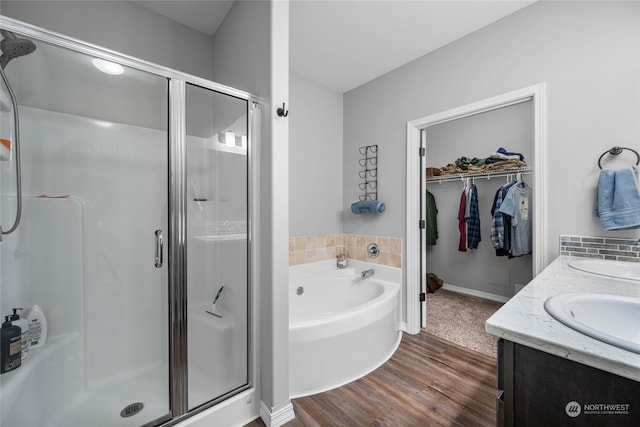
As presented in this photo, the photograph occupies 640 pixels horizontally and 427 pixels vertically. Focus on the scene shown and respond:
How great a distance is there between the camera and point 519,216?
2740mm

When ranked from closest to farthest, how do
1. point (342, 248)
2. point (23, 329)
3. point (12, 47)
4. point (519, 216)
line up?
point (12, 47), point (23, 329), point (519, 216), point (342, 248)

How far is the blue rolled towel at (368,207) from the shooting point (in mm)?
2607

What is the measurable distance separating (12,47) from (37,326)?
4.41 feet

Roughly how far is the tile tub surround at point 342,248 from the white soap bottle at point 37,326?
1704 mm

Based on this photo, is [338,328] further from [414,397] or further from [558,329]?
[558,329]

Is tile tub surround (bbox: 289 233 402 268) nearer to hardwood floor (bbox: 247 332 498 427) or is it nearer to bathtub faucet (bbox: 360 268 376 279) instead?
bathtub faucet (bbox: 360 268 376 279)

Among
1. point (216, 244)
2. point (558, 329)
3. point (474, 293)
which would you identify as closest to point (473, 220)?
point (474, 293)

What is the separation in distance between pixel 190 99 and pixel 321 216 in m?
1.79

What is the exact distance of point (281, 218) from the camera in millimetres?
1453

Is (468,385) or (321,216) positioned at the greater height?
(321,216)

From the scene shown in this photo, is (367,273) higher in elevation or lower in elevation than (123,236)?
lower

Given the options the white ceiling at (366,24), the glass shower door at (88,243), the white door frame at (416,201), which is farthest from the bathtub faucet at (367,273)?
the white ceiling at (366,24)

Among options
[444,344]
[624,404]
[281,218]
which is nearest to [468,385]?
[444,344]

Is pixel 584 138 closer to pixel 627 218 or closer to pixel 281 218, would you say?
pixel 627 218
